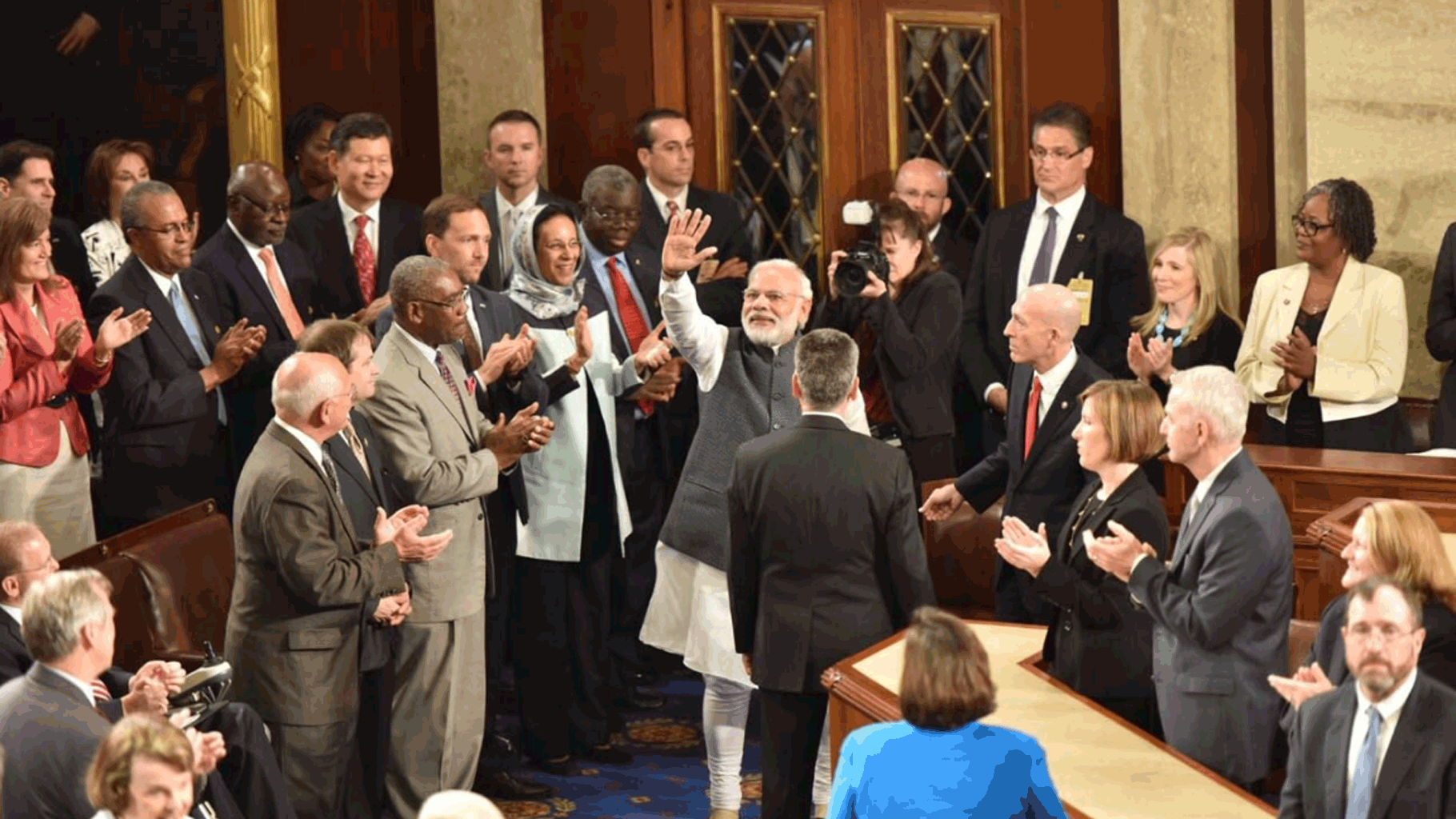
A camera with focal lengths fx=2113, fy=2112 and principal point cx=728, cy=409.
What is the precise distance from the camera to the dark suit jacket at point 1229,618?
4.50 m

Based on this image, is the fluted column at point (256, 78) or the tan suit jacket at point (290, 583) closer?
the tan suit jacket at point (290, 583)

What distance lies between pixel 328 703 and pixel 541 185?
3157 millimetres

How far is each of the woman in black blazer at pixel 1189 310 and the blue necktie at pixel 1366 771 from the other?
10.5 ft

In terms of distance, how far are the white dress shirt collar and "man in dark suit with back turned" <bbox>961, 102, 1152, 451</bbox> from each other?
3.61 feet

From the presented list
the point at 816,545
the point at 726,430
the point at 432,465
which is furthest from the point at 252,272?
the point at 816,545

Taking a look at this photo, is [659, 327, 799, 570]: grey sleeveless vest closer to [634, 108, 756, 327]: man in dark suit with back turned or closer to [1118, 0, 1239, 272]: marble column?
[634, 108, 756, 327]: man in dark suit with back turned

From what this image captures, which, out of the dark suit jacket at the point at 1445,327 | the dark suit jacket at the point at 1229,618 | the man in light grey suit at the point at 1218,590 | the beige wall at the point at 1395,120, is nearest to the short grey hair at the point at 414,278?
the man in light grey suit at the point at 1218,590

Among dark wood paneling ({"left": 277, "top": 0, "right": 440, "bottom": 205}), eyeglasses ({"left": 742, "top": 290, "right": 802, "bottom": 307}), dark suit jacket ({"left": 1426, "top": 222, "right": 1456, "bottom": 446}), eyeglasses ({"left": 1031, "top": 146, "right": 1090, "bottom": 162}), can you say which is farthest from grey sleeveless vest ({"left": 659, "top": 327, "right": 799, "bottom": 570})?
dark wood paneling ({"left": 277, "top": 0, "right": 440, "bottom": 205})

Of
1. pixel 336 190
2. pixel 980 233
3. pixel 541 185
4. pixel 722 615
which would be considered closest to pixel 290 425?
pixel 722 615

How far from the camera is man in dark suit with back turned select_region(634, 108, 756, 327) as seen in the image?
7320 millimetres

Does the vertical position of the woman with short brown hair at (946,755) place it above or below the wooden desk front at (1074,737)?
above

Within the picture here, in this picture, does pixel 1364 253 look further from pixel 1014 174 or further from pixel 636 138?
pixel 636 138

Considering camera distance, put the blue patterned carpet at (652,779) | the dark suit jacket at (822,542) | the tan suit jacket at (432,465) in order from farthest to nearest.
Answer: the blue patterned carpet at (652,779)
the tan suit jacket at (432,465)
the dark suit jacket at (822,542)

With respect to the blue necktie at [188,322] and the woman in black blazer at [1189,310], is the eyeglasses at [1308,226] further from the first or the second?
the blue necktie at [188,322]
